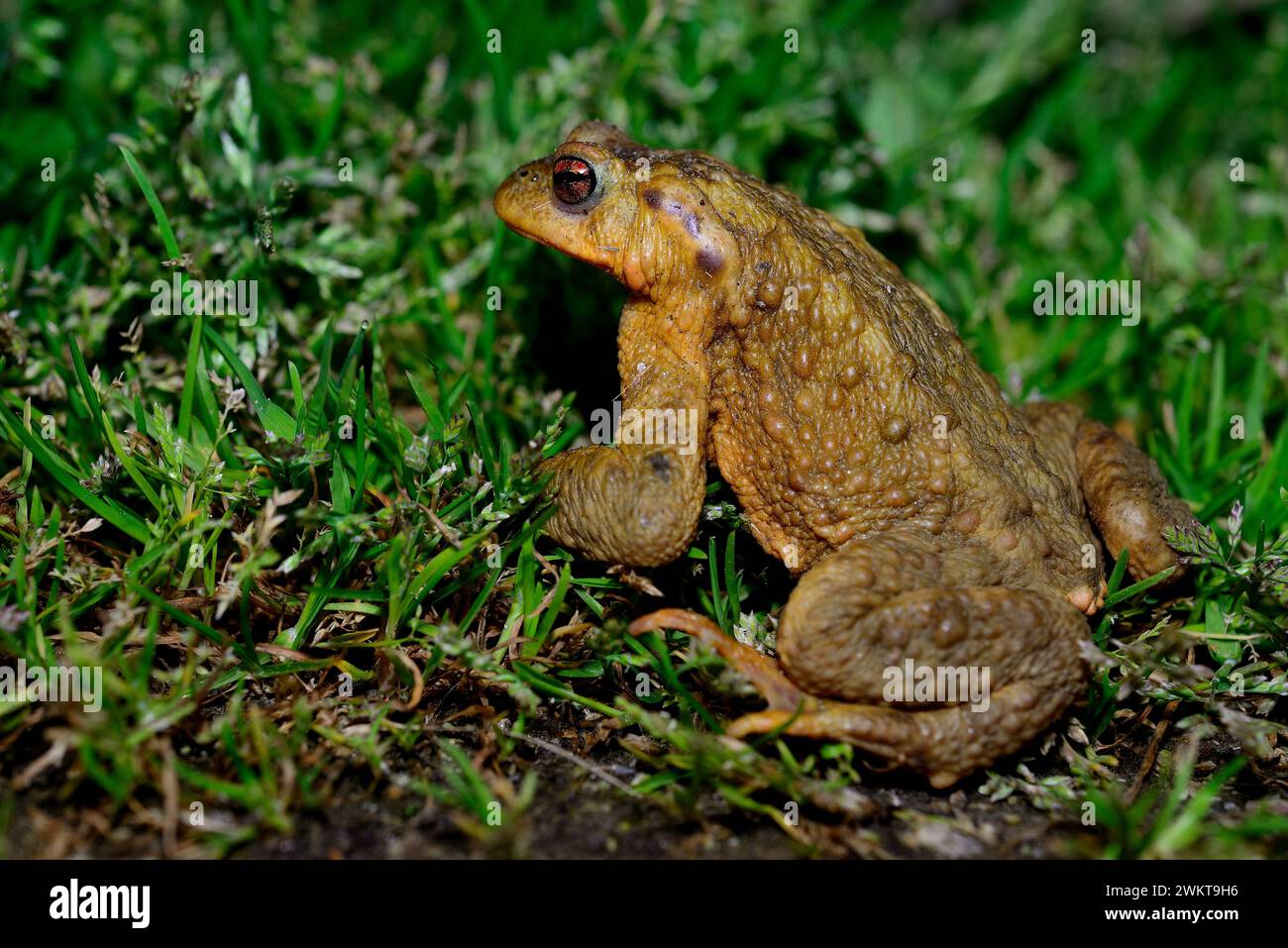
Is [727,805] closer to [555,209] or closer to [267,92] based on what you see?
[555,209]

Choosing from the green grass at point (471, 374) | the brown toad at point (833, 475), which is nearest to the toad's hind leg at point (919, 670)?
the brown toad at point (833, 475)

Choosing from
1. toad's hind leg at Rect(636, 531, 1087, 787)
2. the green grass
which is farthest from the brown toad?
the green grass

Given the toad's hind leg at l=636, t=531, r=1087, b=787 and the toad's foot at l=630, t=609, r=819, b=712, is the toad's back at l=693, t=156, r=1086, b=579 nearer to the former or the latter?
the toad's hind leg at l=636, t=531, r=1087, b=787

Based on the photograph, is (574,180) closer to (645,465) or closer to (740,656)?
(645,465)

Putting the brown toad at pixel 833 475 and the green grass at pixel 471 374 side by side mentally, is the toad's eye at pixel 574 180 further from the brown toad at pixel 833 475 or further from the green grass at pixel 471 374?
the green grass at pixel 471 374

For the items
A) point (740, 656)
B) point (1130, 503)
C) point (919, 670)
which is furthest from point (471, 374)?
point (1130, 503)
